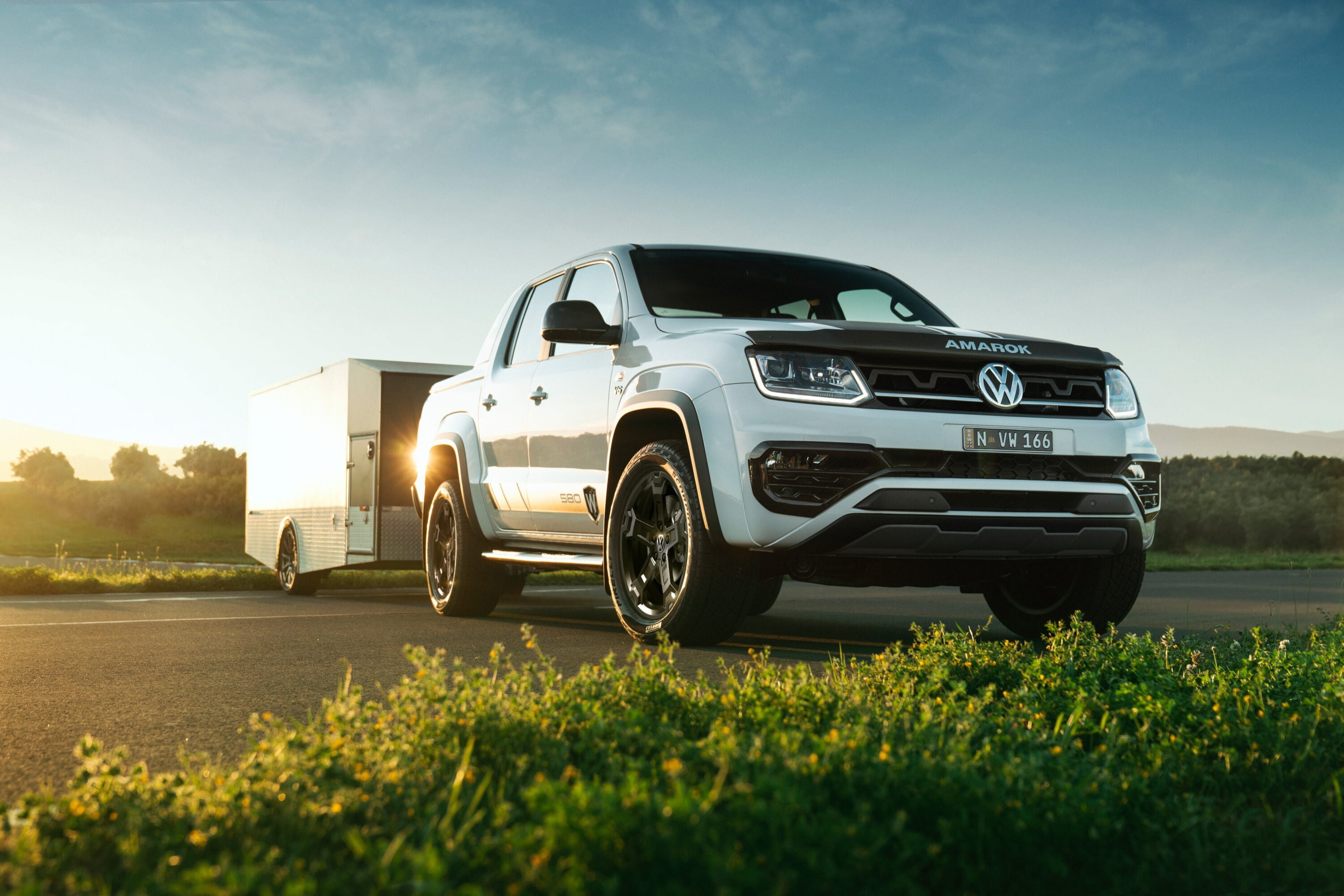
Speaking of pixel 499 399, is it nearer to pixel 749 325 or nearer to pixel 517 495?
pixel 517 495

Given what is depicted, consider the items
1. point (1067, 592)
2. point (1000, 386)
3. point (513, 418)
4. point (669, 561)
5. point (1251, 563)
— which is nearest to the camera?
point (1000, 386)

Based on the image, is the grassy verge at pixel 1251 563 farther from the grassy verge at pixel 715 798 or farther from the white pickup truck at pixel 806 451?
the grassy verge at pixel 715 798

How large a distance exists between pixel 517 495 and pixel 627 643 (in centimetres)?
145

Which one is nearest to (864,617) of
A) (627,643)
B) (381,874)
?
(627,643)

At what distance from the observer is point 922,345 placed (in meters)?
5.52

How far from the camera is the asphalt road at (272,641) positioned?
3.99 m

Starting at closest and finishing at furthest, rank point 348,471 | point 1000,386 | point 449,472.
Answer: point 1000,386 < point 449,472 < point 348,471

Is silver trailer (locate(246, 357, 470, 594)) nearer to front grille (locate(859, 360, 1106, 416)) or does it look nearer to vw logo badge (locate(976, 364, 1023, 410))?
front grille (locate(859, 360, 1106, 416))

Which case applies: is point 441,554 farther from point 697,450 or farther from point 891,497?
point 891,497

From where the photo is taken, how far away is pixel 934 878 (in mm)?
2068

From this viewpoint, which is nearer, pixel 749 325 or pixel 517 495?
pixel 749 325

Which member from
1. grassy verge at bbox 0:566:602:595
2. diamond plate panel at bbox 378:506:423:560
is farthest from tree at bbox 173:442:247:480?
diamond plate panel at bbox 378:506:423:560

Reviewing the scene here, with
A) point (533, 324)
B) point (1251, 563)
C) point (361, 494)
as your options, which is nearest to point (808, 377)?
point (533, 324)

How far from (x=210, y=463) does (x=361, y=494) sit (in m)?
39.3
